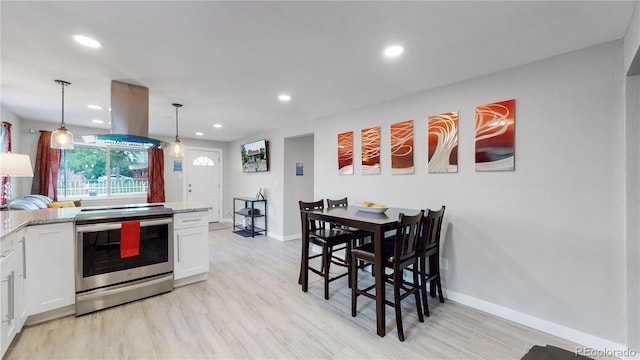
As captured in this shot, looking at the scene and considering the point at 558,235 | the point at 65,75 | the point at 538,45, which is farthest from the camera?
the point at 65,75

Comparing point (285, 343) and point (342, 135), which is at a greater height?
point (342, 135)

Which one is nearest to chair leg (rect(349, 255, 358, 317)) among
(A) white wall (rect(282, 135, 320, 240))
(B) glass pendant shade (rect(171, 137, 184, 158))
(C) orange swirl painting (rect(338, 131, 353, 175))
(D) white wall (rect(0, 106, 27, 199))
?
(C) orange swirl painting (rect(338, 131, 353, 175))

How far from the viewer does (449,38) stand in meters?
1.90

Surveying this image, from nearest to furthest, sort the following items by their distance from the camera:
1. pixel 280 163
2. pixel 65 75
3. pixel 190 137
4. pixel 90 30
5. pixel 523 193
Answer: pixel 90 30 < pixel 523 193 < pixel 65 75 < pixel 280 163 < pixel 190 137

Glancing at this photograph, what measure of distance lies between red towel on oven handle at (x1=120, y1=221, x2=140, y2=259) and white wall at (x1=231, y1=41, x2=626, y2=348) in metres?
3.12

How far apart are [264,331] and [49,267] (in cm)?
199

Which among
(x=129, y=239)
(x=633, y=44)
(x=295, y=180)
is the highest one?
(x=633, y=44)

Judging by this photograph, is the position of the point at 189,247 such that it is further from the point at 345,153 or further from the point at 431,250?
the point at 431,250

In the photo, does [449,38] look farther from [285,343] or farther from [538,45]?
[285,343]

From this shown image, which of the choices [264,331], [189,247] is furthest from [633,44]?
[189,247]

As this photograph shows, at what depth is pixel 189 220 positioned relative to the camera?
308 cm

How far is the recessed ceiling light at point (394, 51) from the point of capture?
6.68 feet

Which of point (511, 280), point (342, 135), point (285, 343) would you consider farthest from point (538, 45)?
point (285, 343)

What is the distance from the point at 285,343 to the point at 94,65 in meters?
2.96
